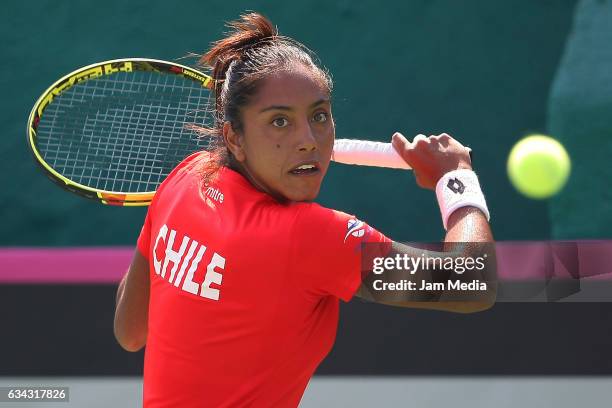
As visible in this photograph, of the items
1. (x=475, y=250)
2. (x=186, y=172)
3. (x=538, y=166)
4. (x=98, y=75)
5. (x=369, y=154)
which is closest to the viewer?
(x=475, y=250)

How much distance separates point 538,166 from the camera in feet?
20.6

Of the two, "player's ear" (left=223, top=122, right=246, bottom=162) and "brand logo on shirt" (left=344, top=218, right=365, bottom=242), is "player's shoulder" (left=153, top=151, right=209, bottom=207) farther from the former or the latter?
"brand logo on shirt" (left=344, top=218, right=365, bottom=242)

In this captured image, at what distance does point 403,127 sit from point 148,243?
4195mm

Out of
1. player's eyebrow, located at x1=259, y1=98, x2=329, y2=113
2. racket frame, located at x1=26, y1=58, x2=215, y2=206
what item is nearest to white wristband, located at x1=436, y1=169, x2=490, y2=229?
player's eyebrow, located at x1=259, y1=98, x2=329, y2=113

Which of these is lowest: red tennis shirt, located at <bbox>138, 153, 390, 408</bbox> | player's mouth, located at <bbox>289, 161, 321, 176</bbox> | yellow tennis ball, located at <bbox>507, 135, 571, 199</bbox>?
red tennis shirt, located at <bbox>138, 153, 390, 408</bbox>

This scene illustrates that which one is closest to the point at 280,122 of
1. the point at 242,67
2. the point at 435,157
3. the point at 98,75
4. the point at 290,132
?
the point at 290,132

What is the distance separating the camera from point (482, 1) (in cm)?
623

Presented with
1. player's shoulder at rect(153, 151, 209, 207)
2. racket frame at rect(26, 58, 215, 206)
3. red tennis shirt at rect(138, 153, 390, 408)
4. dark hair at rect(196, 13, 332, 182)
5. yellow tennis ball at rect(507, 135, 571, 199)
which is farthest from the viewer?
yellow tennis ball at rect(507, 135, 571, 199)

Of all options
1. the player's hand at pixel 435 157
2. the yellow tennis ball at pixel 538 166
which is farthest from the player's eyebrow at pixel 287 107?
the yellow tennis ball at pixel 538 166

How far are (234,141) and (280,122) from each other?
0.13m

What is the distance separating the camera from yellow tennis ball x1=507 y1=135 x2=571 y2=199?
239 inches

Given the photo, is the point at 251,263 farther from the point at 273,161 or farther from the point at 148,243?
the point at 148,243

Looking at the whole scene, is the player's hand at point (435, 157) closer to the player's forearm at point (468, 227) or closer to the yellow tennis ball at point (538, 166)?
the player's forearm at point (468, 227)

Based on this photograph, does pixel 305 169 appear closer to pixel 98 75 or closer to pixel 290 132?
pixel 290 132
